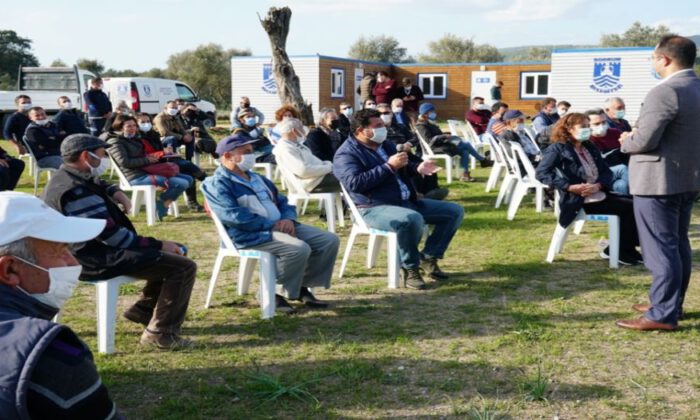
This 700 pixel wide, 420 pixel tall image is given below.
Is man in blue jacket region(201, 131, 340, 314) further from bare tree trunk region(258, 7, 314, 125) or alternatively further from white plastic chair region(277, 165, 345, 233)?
bare tree trunk region(258, 7, 314, 125)

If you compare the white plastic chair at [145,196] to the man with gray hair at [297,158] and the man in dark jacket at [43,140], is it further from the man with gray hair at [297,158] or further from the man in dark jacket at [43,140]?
the man in dark jacket at [43,140]

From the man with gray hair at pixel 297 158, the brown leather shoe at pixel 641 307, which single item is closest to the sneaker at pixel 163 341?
the brown leather shoe at pixel 641 307

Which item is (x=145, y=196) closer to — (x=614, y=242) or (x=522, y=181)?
(x=522, y=181)

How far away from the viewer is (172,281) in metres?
4.37

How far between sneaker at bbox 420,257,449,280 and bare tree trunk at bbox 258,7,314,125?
33.6ft

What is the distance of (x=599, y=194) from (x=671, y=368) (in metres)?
2.64

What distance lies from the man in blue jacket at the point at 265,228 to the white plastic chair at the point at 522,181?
159 inches

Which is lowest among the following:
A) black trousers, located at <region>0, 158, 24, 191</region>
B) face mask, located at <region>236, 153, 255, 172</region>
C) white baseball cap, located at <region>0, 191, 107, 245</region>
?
black trousers, located at <region>0, 158, 24, 191</region>

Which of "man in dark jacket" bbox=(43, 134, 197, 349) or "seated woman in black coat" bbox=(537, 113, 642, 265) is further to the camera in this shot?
"seated woman in black coat" bbox=(537, 113, 642, 265)

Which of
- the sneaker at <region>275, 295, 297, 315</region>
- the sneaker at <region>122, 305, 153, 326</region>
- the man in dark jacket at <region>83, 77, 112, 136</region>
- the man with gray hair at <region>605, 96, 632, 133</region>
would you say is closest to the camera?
the sneaker at <region>122, 305, 153, 326</region>

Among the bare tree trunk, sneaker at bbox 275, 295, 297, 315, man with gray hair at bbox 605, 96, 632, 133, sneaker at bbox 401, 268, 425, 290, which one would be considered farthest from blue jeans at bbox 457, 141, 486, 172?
sneaker at bbox 275, 295, 297, 315

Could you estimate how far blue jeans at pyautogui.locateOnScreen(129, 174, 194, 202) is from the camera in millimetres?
8508

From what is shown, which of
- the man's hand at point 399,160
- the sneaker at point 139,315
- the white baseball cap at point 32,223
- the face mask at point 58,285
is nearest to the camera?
the white baseball cap at point 32,223

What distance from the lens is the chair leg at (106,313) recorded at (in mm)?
4266
